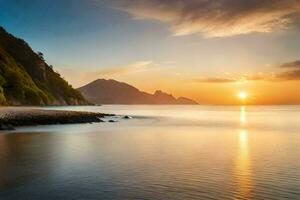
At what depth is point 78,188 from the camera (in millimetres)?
23156

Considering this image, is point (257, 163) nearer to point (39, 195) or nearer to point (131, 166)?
point (131, 166)

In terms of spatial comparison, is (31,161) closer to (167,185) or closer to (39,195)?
(39,195)

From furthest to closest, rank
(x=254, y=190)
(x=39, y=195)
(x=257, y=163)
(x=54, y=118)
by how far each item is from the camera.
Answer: (x=54, y=118) → (x=257, y=163) → (x=254, y=190) → (x=39, y=195)

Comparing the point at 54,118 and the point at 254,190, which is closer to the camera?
the point at 254,190

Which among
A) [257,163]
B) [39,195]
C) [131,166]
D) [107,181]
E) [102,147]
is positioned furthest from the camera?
[102,147]

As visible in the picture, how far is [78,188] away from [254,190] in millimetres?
11583

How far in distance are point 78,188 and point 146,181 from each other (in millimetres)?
5091

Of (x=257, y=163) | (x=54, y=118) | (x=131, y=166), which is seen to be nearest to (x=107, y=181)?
(x=131, y=166)

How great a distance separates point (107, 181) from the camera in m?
25.5

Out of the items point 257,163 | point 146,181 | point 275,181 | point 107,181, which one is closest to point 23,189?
point 107,181

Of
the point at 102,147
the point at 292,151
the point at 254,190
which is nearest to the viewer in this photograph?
the point at 254,190

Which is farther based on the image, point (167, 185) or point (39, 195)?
point (167, 185)

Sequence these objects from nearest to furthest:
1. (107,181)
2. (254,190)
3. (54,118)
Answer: (254,190), (107,181), (54,118)

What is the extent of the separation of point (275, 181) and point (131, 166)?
12.6m
